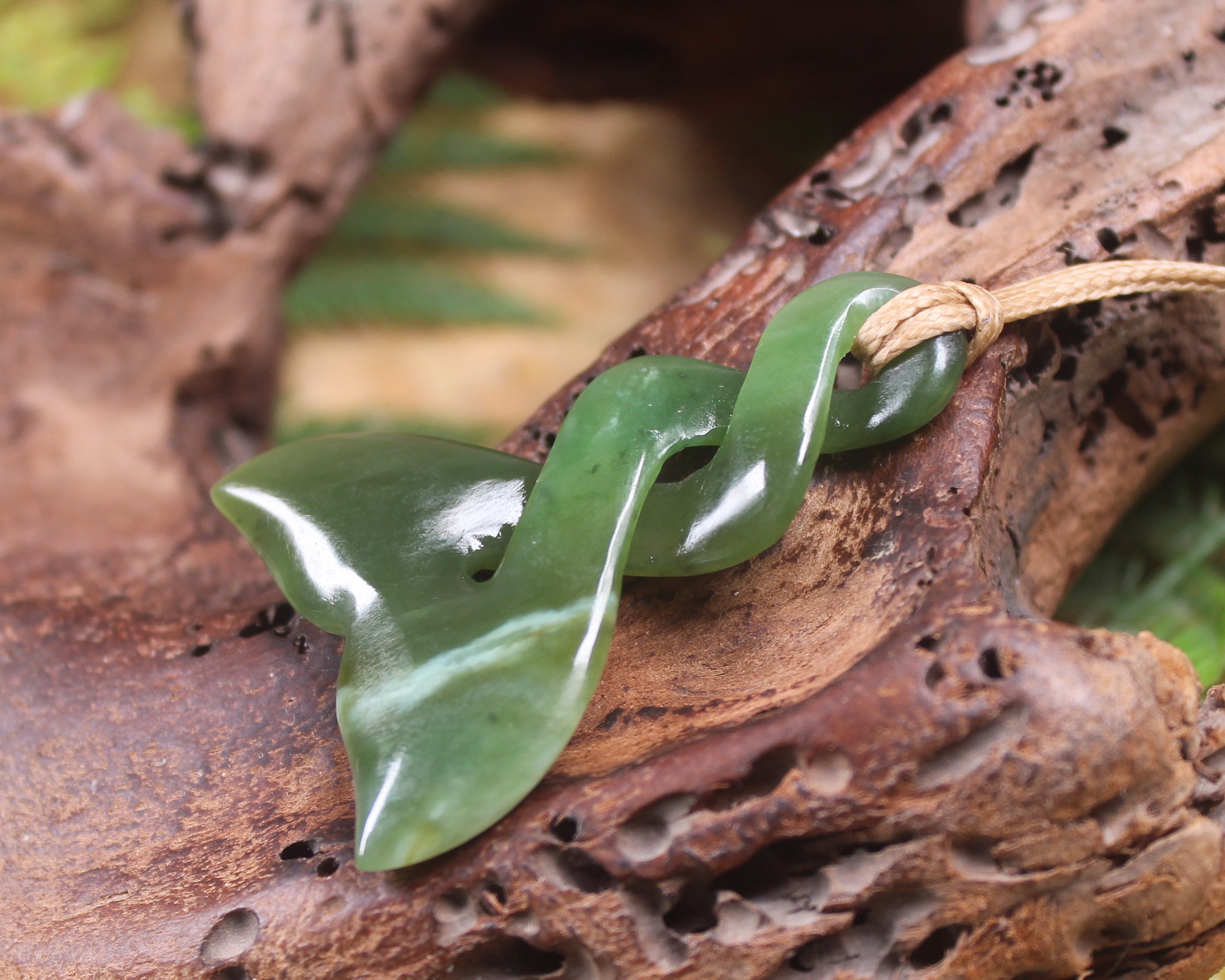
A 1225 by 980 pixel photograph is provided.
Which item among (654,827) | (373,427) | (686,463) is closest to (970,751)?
(654,827)

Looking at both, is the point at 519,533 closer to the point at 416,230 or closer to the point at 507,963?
the point at 507,963

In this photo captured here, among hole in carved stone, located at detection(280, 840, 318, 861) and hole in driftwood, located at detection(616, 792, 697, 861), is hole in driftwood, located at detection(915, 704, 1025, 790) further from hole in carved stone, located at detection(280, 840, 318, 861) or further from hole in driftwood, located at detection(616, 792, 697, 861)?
hole in carved stone, located at detection(280, 840, 318, 861)

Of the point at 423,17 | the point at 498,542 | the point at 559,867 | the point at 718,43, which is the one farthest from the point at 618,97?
the point at 559,867

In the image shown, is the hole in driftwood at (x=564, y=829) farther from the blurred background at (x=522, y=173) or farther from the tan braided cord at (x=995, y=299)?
the blurred background at (x=522, y=173)

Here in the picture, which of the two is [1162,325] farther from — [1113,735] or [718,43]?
[718,43]

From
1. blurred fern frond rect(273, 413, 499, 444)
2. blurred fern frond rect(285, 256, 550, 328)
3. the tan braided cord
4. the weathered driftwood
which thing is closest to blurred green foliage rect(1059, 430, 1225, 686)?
the weathered driftwood

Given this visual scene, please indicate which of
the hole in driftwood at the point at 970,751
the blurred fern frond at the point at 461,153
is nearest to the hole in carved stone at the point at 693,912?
the hole in driftwood at the point at 970,751

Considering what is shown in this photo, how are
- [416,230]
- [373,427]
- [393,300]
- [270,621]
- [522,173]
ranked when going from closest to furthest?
[270,621] < [373,427] < [393,300] < [416,230] < [522,173]
